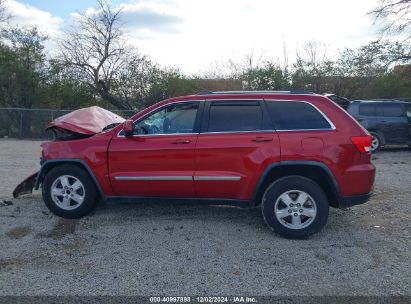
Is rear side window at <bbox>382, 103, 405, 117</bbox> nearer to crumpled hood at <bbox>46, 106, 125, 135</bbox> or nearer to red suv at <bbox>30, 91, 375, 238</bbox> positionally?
red suv at <bbox>30, 91, 375, 238</bbox>

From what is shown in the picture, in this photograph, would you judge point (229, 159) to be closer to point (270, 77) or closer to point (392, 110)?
point (392, 110)

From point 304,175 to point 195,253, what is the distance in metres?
1.70

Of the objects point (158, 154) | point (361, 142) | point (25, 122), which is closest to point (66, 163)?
point (158, 154)

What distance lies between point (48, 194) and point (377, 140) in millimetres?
10858

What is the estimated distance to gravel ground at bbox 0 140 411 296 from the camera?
3922 mm

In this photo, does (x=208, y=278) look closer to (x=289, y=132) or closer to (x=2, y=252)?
(x=289, y=132)

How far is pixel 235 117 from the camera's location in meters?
5.37

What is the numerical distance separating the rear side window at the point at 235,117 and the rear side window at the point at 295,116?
19 centimetres

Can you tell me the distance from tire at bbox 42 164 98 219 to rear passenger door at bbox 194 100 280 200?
60.7 inches

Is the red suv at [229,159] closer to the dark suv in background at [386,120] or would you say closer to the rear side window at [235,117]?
the rear side window at [235,117]

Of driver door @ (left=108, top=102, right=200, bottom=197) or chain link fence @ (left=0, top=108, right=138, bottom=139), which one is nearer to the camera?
driver door @ (left=108, top=102, right=200, bottom=197)

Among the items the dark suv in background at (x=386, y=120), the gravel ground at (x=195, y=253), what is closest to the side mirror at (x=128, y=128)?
the gravel ground at (x=195, y=253)

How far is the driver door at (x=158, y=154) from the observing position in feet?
17.5

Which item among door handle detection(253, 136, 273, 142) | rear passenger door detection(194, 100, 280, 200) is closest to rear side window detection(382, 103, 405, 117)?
rear passenger door detection(194, 100, 280, 200)
